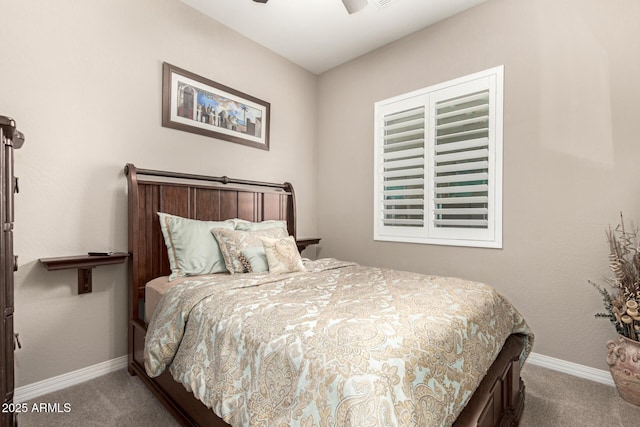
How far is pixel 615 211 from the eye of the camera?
6.79 feet

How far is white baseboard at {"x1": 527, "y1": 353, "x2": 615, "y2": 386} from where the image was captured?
211cm

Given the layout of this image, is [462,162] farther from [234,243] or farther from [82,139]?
[82,139]

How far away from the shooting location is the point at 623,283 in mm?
1893

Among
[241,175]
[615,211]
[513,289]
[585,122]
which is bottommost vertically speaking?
[513,289]

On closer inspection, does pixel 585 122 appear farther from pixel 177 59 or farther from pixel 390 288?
pixel 177 59

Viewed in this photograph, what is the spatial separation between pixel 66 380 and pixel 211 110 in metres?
2.26

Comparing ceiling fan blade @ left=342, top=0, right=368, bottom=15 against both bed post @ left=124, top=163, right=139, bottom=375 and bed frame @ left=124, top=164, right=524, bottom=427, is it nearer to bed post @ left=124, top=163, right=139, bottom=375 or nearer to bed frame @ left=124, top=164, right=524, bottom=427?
bed frame @ left=124, top=164, right=524, bottom=427

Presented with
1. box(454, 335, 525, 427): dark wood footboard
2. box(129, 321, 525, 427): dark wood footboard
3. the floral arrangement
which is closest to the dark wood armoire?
box(129, 321, 525, 427): dark wood footboard

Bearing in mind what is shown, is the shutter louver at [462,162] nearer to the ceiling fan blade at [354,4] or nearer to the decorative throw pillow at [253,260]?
the ceiling fan blade at [354,4]

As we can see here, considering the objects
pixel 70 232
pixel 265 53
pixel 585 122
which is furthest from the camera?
pixel 265 53

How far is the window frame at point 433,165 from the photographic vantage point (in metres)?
2.52

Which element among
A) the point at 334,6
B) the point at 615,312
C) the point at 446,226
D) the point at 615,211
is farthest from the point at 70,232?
the point at 615,211

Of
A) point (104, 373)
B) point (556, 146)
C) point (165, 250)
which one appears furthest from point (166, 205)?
point (556, 146)

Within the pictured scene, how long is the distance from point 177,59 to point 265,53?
1025 mm
